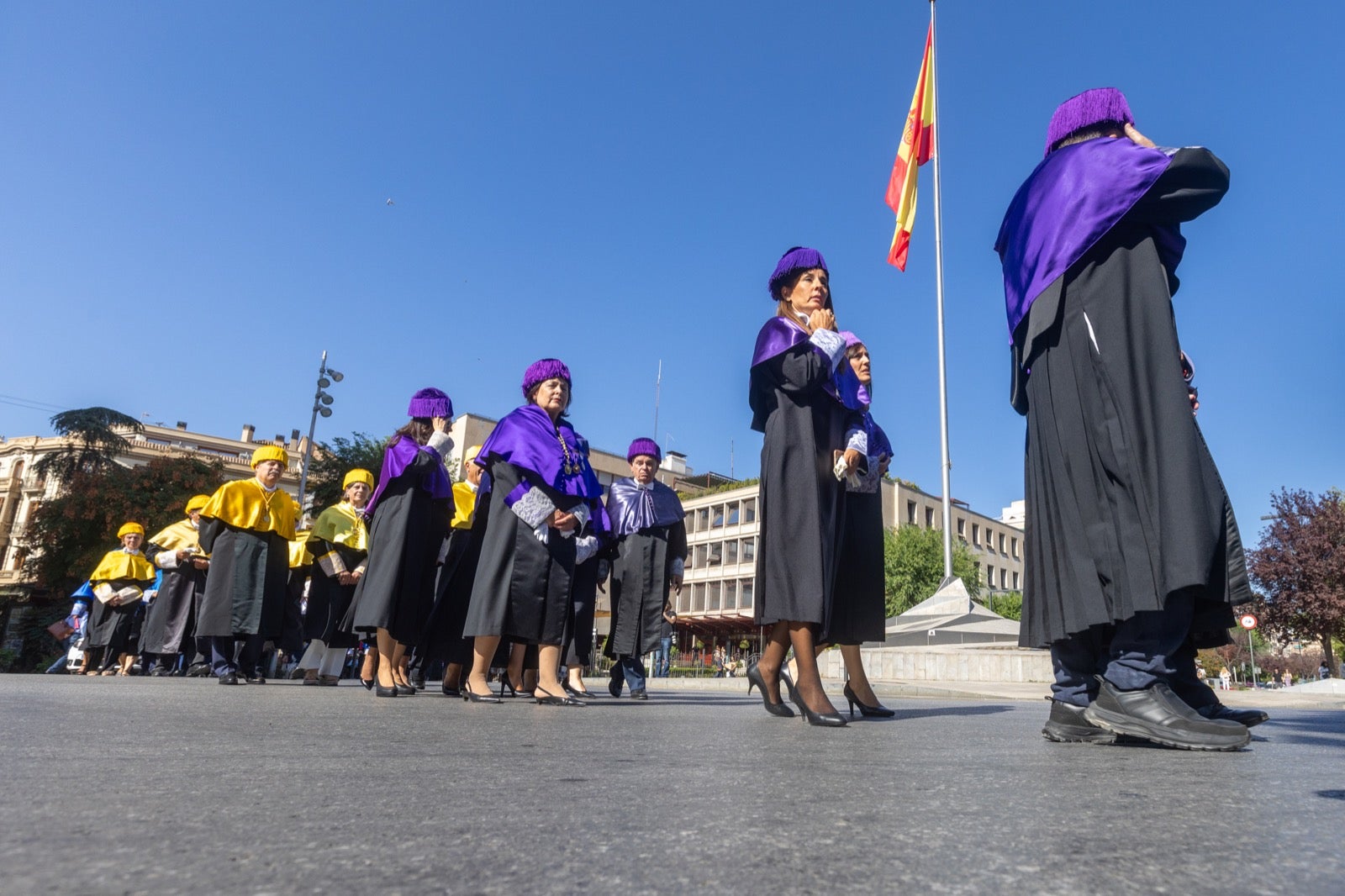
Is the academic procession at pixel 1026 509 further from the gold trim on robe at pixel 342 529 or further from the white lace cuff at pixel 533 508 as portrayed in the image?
the gold trim on robe at pixel 342 529

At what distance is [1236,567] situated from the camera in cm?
266

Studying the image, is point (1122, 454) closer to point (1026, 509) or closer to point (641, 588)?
point (1026, 509)

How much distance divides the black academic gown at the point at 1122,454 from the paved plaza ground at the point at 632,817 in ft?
1.92

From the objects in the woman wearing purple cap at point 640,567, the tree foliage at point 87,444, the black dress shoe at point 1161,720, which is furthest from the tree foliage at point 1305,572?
the tree foliage at point 87,444

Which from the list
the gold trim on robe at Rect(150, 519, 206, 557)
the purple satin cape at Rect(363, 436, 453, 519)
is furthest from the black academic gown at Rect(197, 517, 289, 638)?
the gold trim on robe at Rect(150, 519, 206, 557)

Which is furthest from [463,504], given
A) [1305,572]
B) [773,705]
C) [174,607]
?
[1305,572]

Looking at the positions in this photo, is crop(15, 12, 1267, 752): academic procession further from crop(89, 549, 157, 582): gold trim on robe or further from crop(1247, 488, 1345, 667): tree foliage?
crop(1247, 488, 1345, 667): tree foliage

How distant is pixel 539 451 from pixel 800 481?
1.87 metres

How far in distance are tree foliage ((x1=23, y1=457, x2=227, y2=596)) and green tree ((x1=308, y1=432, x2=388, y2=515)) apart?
3.43m

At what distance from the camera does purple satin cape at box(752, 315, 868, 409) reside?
4117mm

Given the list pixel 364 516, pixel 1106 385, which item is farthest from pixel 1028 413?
pixel 364 516

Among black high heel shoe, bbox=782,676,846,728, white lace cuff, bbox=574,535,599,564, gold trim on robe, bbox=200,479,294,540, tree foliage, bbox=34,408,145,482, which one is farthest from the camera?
tree foliage, bbox=34,408,145,482

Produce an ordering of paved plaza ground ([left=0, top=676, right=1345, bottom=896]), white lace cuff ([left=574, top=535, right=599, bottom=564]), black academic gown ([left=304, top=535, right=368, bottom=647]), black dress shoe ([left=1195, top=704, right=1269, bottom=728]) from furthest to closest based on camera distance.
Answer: black academic gown ([left=304, top=535, right=368, bottom=647]) < white lace cuff ([left=574, top=535, right=599, bottom=564]) < black dress shoe ([left=1195, top=704, right=1269, bottom=728]) < paved plaza ground ([left=0, top=676, right=1345, bottom=896])

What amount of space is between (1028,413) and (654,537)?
5211mm
